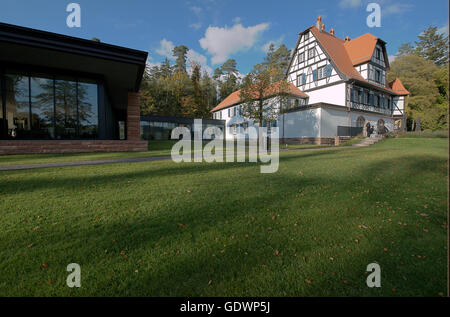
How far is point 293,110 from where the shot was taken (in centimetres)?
2270

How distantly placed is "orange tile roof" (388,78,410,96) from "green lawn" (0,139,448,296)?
31759 mm

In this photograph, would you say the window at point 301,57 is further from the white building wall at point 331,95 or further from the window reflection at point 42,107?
the window reflection at point 42,107

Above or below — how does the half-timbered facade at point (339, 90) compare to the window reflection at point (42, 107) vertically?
above

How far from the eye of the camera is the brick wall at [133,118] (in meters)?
15.7

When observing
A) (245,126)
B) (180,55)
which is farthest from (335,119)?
(180,55)

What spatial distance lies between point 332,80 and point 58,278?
2802 centimetres

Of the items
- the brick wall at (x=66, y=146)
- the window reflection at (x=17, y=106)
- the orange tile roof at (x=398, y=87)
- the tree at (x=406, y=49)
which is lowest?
the brick wall at (x=66, y=146)

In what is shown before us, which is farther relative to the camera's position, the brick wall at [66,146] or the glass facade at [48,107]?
the glass facade at [48,107]

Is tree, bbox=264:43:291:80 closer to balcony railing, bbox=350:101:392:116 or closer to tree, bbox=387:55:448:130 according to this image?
tree, bbox=387:55:448:130

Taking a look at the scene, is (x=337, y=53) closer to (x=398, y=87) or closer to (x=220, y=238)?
(x=398, y=87)

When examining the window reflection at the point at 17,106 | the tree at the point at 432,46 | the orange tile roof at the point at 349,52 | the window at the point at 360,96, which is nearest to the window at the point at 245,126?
the orange tile roof at the point at 349,52

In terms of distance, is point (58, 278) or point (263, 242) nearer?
point (58, 278)
